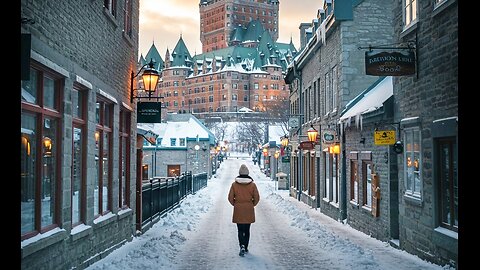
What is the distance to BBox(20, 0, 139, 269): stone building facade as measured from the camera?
689cm

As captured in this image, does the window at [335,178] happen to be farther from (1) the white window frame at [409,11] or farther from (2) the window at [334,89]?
(1) the white window frame at [409,11]

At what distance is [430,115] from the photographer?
9.89 meters

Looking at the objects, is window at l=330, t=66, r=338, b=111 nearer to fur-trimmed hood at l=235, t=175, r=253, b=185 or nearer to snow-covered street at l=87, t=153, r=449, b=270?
snow-covered street at l=87, t=153, r=449, b=270

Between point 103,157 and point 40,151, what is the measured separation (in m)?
3.48

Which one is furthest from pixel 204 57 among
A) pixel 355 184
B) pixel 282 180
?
pixel 355 184

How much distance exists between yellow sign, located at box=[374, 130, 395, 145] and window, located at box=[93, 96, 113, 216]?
18.8 feet

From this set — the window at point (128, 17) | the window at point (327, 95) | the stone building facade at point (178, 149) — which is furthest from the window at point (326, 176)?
the stone building facade at point (178, 149)

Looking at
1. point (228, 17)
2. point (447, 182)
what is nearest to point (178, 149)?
point (447, 182)

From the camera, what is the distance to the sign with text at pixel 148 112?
13.7 meters

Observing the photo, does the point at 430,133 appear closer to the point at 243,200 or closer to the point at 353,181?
the point at 243,200

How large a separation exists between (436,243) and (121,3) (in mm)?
7996

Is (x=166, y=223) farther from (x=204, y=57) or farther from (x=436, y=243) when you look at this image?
(x=204, y=57)

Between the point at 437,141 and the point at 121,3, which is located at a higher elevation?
the point at 121,3

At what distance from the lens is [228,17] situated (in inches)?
7013
